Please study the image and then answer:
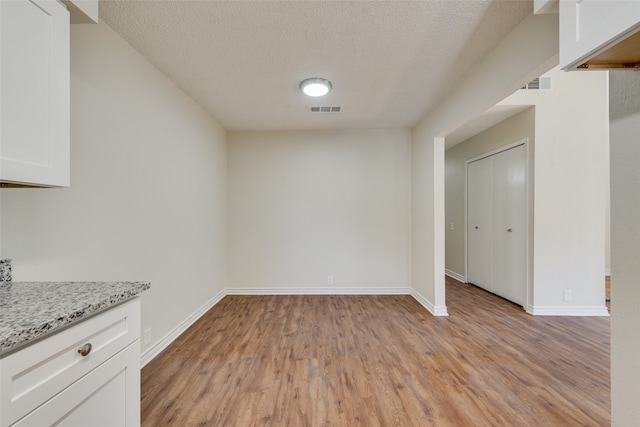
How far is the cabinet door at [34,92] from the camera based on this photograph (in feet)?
3.03

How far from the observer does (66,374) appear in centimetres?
82

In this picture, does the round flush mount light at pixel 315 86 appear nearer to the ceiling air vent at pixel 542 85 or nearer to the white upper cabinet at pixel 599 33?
the white upper cabinet at pixel 599 33

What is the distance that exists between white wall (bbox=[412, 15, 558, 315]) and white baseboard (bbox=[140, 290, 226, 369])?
2.82m

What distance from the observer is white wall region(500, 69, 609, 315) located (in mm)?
3047

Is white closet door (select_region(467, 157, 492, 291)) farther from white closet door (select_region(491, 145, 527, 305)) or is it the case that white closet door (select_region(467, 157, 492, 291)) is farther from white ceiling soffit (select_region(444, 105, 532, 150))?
white ceiling soffit (select_region(444, 105, 532, 150))

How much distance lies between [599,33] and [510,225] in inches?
126

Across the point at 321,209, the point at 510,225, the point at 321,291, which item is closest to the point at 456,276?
the point at 510,225

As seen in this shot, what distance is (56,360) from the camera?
2.59 feet

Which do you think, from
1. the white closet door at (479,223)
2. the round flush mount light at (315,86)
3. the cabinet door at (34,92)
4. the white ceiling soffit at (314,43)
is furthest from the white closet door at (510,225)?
the cabinet door at (34,92)

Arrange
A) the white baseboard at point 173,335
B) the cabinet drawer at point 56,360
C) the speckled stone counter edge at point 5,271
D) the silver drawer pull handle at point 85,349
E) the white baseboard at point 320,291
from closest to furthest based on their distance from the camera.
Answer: the cabinet drawer at point 56,360, the silver drawer pull handle at point 85,349, the speckled stone counter edge at point 5,271, the white baseboard at point 173,335, the white baseboard at point 320,291

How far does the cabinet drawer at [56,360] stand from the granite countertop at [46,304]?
0.04 m

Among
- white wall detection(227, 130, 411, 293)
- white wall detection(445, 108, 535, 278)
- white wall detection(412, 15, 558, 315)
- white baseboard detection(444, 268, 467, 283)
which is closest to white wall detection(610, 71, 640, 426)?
white wall detection(412, 15, 558, 315)

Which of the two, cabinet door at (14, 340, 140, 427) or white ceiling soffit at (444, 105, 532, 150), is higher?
white ceiling soffit at (444, 105, 532, 150)

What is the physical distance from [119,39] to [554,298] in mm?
4999
